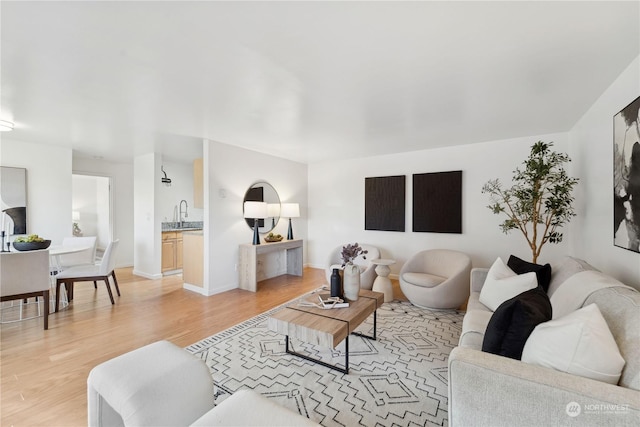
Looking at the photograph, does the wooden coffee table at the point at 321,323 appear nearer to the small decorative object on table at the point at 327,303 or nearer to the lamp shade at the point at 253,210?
the small decorative object on table at the point at 327,303

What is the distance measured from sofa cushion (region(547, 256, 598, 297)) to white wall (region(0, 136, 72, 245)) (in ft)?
21.2

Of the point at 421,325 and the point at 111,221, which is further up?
the point at 111,221

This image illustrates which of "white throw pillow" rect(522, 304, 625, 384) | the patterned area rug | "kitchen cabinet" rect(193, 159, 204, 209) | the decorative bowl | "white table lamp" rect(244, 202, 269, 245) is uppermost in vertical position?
"kitchen cabinet" rect(193, 159, 204, 209)

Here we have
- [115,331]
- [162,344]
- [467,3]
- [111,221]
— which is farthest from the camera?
[111,221]

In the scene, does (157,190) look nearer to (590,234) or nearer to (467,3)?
(467,3)

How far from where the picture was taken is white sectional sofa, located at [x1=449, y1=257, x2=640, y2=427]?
937 millimetres

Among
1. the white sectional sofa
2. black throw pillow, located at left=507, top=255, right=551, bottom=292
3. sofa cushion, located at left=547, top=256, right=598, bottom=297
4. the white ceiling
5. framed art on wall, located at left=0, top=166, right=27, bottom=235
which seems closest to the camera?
the white sectional sofa

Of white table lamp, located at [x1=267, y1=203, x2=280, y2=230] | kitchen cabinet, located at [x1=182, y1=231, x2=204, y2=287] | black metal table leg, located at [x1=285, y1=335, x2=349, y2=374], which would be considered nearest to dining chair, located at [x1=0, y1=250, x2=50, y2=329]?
kitchen cabinet, located at [x1=182, y1=231, x2=204, y2=287]

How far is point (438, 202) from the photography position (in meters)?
4.60

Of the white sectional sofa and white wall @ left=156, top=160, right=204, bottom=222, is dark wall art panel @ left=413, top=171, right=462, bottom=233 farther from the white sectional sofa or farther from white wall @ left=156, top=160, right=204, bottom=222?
white wall @ left=156, top=160, right=204, bottom=222

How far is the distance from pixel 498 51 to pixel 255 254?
3.74 metres

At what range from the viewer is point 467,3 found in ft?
4.65

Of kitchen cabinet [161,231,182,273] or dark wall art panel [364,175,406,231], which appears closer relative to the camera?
dark wall art panel [364,175,406,231]

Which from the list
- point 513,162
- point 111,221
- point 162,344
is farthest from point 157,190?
point 513,162
